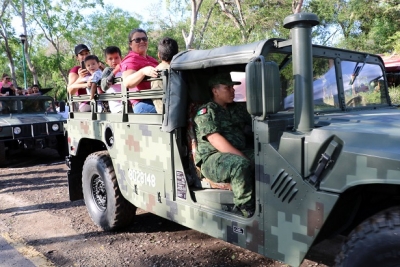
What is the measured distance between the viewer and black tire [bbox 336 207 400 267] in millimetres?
1819

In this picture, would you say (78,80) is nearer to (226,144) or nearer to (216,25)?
(226,144)

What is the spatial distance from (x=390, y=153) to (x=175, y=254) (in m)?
2.20

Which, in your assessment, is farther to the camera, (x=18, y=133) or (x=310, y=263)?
(x=18, y=133)

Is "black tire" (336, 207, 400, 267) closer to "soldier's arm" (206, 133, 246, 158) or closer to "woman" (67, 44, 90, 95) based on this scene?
"soldier's arm" (206, 133, 246, 158)

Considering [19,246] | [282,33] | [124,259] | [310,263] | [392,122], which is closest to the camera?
[392,122]

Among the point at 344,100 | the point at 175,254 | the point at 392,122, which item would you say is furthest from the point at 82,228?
the point at 392,122

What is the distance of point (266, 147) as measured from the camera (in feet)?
7.72

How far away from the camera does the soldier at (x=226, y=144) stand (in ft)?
8.32

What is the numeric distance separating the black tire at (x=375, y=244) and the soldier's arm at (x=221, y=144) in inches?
38.7

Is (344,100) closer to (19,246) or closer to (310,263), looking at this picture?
(310,263)

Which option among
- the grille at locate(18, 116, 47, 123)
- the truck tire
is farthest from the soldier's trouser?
the grille at locate(18, 116, 47, 123)

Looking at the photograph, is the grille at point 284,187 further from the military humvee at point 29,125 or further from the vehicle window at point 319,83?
the military humvee at point 29,125

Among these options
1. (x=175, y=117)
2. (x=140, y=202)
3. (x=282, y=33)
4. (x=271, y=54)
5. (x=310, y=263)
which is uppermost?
(x=282, y=33)

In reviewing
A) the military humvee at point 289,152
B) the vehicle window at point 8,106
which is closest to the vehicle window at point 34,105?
the vehicle window at point 8,106
